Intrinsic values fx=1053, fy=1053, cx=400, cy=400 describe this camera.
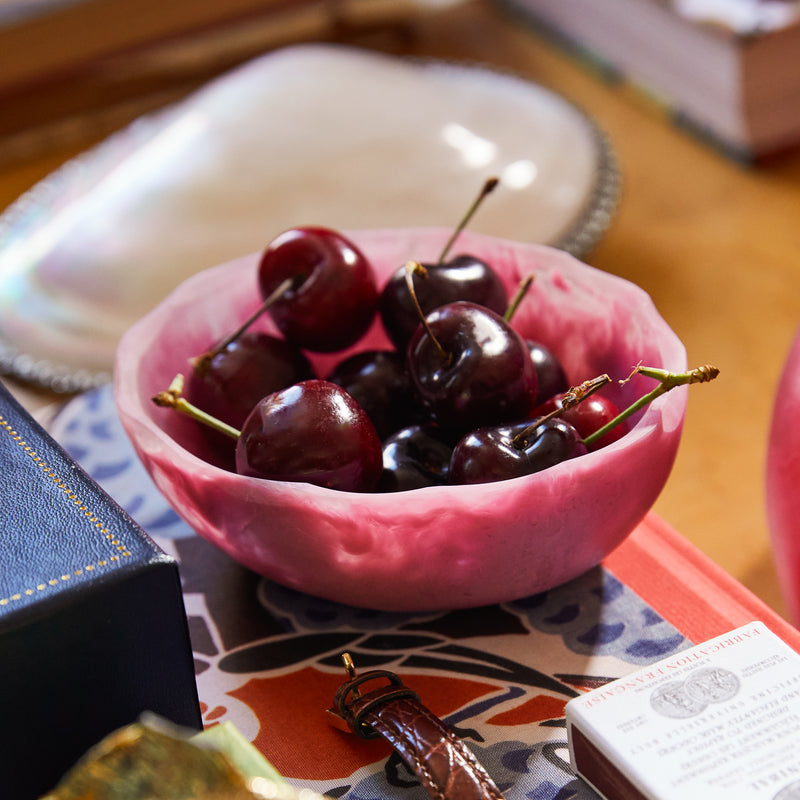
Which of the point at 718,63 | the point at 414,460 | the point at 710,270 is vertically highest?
the point at 414,460

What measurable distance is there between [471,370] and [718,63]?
0.99 meters

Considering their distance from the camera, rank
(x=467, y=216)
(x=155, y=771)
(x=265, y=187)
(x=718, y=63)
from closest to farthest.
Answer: (x=155, y=771)
(x=467, y=216)
(x=265, y=187)
(x=718, y=63)

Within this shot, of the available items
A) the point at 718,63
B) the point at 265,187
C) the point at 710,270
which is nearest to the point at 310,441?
the point at 265,187

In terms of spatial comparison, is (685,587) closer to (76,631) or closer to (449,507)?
(449,507)

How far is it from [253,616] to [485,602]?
0.12m

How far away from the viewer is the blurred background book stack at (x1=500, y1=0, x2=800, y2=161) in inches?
48.1

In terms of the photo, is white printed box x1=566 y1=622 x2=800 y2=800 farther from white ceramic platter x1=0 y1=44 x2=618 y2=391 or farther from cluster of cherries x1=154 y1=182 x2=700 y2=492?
white ceramic platter x1=0 y1=44 x2=618 y2=391

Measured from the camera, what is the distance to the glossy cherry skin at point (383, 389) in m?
0.48

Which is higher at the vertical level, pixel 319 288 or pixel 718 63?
pixel 319 288

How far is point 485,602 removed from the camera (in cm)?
45

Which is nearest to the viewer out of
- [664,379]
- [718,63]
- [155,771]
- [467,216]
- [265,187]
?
[155,771]

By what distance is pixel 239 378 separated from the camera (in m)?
0.48

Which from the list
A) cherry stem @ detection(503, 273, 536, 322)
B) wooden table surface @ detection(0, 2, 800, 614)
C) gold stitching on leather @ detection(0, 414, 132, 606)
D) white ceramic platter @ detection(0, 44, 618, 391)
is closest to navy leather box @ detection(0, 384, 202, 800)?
gold stitching on leather @ detection(0, 414, 132, 606)

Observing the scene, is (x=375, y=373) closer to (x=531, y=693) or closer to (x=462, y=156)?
(x=531, y=693)
